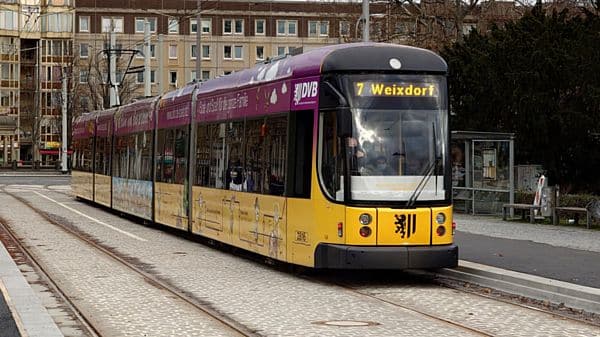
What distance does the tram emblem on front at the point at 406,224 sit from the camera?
14.6 meters

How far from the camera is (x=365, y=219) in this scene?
14.5 metres

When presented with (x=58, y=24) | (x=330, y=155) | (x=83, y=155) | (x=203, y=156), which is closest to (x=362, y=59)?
(x=330, y=155)

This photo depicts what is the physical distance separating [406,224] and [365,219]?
1.89 ft

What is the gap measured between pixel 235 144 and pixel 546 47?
541 inches

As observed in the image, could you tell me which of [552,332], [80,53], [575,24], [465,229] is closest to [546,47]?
[575,24]

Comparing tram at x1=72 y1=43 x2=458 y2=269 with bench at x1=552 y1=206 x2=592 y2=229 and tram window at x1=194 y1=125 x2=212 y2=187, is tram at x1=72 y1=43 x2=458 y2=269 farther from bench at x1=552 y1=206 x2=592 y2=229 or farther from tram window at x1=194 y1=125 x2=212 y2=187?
bench at x1=552 y1=206 x2=592 y2=229

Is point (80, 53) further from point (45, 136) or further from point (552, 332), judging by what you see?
point (552, 332)

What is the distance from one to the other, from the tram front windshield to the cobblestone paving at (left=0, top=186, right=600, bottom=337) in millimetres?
1378

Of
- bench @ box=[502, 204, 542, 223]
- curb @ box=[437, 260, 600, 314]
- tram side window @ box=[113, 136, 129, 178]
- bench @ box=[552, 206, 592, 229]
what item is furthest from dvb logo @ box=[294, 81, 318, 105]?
tram side window @ box=[113, 136, 129, 178]

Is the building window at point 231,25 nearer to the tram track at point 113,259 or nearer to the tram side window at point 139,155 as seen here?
the tram side window at point 139,155

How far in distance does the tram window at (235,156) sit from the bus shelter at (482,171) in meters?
11.1

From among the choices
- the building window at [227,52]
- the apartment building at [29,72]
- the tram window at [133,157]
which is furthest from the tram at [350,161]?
the building window at [227,52]

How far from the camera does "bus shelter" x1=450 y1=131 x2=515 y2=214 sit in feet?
95.0

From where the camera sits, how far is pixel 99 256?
19484 millimetres
